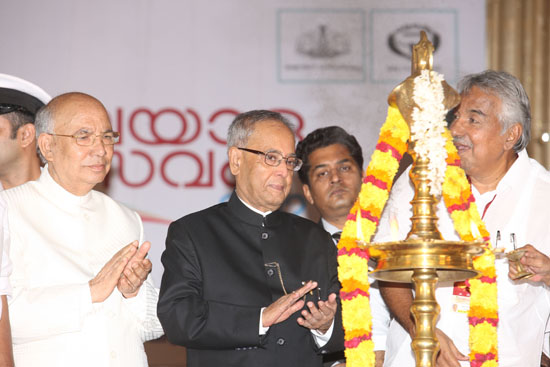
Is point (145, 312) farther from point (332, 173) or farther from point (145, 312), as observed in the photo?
point (332, 173)

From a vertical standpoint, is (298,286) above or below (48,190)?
below

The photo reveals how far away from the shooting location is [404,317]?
4020 millimetres

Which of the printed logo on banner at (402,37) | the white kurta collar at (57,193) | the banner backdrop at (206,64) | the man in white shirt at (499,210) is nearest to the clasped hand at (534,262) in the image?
the man in white shirt at (499,210)

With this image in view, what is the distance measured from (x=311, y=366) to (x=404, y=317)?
52 centimetres

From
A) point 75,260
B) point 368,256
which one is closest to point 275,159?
point 368,256

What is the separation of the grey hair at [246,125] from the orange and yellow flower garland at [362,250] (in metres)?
0.65

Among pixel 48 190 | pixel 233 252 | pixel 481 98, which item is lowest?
pixel 233 252

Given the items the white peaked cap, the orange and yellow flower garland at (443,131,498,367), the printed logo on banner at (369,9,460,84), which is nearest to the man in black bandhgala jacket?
the orange and yellow flower garland at (443,131,498,367)

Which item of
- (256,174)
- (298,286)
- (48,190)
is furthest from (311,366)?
(48,190)

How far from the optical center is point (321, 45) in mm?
7285

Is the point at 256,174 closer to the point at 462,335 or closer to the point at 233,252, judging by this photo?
the point at 233,252

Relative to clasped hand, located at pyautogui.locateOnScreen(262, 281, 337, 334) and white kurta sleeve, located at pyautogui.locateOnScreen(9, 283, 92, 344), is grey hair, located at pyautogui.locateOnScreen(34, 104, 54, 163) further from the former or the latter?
clasped hand, located at pyautogui.locateOnScreen(262, 281, 337, 334)

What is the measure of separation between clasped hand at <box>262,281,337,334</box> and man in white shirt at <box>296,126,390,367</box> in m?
1.33

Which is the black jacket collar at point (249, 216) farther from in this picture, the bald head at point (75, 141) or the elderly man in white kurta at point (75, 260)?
the bald head at point (75, 141)
